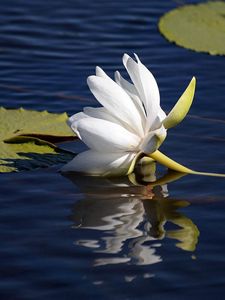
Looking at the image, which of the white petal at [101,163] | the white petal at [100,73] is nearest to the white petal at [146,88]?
the white petal at [100,73]

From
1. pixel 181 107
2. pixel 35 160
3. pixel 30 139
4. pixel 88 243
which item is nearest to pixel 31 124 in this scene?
pixel 30 139

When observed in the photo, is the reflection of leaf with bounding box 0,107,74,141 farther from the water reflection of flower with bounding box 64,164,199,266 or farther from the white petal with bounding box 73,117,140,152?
the white petal with bounding box 73,117,140,152

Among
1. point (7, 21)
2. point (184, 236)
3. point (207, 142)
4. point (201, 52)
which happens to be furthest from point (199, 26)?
point (184, 236)

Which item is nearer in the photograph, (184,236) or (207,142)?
(184,236)

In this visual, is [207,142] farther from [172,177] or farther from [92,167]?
[92,167]

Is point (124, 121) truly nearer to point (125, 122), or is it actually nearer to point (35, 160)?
point (125, 122)

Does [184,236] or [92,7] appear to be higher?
[92,7]

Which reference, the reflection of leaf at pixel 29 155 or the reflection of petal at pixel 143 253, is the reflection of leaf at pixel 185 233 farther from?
the reflection of leaf at pixel 29 155
